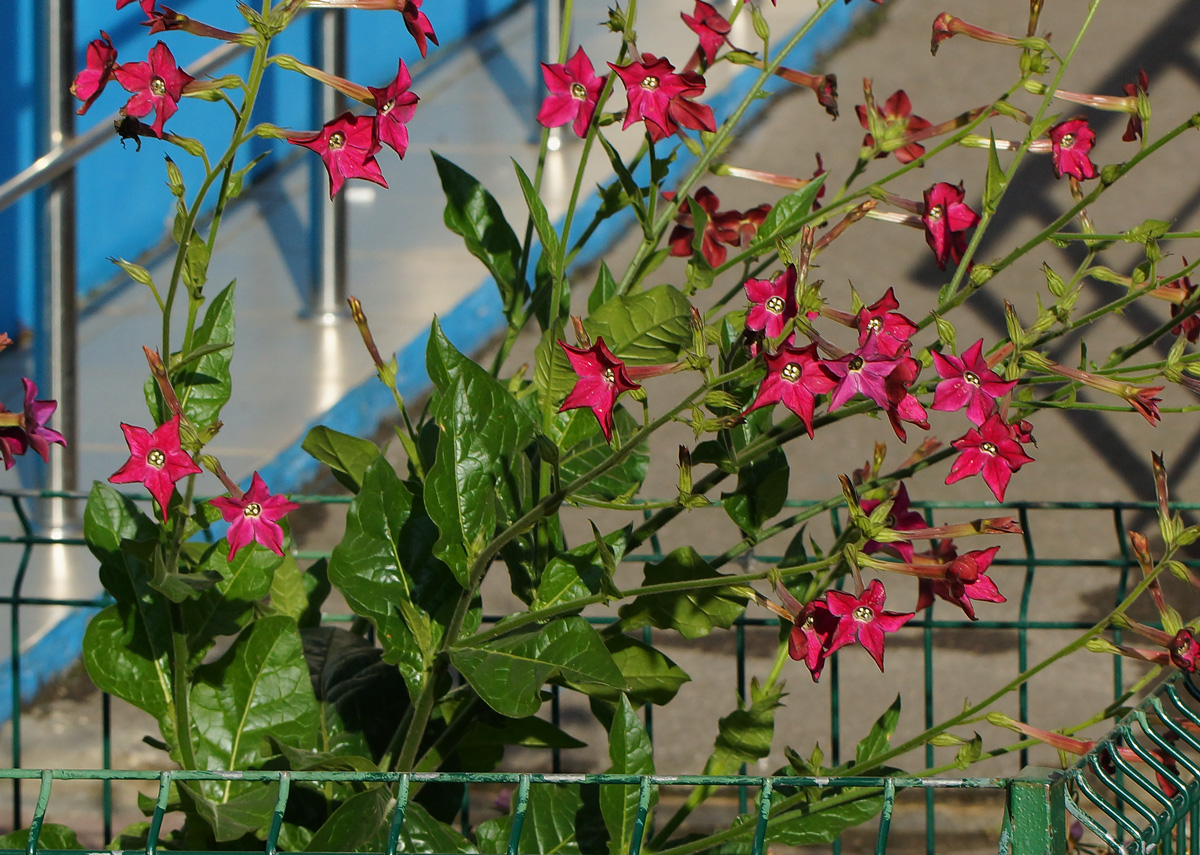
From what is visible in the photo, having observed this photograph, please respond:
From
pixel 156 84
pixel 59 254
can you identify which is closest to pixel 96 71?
pixel 156 84

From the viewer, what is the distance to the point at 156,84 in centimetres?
128

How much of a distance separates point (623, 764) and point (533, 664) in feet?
0.44

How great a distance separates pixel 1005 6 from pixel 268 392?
4.33 meters

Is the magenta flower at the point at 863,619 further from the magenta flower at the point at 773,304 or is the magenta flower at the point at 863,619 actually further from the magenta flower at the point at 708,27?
the magenta flower at the point at 708,27

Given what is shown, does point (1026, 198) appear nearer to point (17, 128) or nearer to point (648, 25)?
point (648, 25)

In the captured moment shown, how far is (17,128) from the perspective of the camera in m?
4.43

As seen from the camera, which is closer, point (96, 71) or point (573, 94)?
point (96, 71)

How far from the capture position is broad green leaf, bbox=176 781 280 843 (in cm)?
137

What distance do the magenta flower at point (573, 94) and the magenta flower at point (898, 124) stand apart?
319 millimetres

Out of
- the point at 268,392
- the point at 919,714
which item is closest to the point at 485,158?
the point at 268,392

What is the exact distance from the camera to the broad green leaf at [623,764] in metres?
1.33

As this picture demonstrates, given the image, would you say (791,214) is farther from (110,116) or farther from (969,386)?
(110,116)

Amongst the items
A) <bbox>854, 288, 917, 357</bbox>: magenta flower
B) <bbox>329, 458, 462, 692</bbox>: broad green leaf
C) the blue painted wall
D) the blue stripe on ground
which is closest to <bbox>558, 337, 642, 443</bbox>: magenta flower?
<bbox>854, 288, 917, 357</bbox>: magenta flower

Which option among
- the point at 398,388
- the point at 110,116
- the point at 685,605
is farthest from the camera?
the point at 398,388
